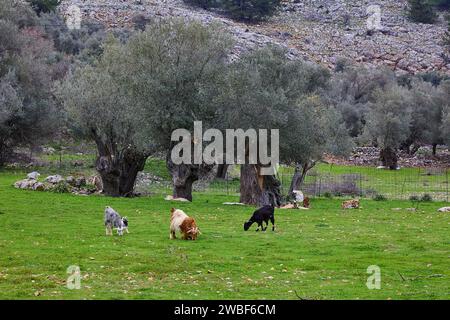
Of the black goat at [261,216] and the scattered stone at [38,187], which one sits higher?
the scattered stone at [38,187]

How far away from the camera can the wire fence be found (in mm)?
52284

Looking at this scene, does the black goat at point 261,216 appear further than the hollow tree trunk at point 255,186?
No

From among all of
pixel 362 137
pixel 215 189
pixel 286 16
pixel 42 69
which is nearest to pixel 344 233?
pixel 215 189

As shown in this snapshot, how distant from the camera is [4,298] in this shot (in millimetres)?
15367

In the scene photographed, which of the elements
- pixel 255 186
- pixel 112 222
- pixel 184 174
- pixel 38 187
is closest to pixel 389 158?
pixel 255 186

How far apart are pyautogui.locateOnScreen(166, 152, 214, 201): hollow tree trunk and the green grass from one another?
6.19m

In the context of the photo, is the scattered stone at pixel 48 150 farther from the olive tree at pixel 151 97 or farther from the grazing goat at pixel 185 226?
the grazing goat at pixel 185 226

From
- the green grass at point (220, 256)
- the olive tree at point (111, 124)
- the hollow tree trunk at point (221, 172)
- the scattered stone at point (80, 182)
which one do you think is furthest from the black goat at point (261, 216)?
the hollow tree trunk at point (221, 172)

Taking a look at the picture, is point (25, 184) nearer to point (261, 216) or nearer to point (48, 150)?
point (261, 216)

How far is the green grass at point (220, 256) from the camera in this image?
16.8 metres

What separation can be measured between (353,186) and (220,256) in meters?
36.0

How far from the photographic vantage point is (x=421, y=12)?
149875mm

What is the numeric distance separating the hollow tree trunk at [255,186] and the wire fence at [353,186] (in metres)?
9.28

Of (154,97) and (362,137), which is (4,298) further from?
(362,137)
